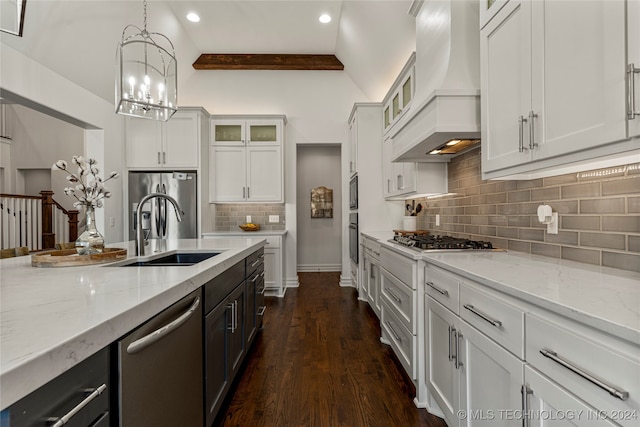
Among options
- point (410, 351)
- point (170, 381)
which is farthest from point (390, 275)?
point (170, 381)

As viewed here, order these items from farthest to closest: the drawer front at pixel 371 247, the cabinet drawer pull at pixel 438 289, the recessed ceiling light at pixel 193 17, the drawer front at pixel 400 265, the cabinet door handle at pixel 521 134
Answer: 1. the recessed ceiling light at pixel 193 17
2. the drawer front at pixel 371 247
3. the drawer front at pixel 400 265
4. the cabinet drawer pull at pixel 438 289
5. the cabinet door handle at pixel 521 134

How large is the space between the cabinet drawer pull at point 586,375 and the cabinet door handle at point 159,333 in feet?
3.71

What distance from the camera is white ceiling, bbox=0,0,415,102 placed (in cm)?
278

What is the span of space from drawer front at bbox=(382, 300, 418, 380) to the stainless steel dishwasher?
1.23 metres

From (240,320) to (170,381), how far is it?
1.01m

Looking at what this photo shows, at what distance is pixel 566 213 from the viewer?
1433 millimetres

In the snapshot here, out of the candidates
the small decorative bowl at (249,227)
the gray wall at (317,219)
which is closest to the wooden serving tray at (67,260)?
the small decorative bowl at (249,227)

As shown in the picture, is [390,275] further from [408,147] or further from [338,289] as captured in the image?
[338,289]

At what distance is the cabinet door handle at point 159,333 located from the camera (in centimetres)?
81

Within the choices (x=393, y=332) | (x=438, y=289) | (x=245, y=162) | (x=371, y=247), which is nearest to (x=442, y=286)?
(x=438, y=289)

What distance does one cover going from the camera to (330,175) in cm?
581

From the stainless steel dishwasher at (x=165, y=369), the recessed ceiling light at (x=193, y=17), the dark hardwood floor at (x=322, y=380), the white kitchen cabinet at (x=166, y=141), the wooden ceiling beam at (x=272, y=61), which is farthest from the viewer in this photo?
the wooden ceiling beam at (x=272, y=61)

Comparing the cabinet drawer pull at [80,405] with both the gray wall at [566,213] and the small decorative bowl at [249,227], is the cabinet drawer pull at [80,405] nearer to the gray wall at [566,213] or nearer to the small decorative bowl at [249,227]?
the gray wall at [566,213]

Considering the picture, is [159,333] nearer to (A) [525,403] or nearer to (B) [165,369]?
(B) [165,369]
